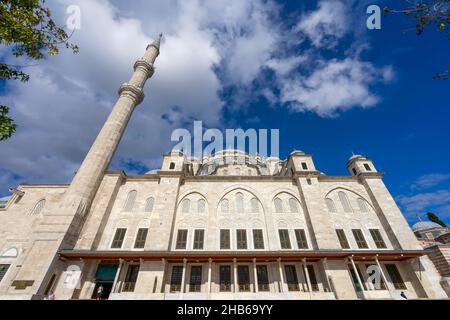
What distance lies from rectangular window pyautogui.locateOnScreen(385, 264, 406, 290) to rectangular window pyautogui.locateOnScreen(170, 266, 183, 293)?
16.1 metres

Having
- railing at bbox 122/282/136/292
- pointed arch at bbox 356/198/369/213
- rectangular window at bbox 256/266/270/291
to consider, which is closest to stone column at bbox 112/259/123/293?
railing at bbox 122/282/136/292

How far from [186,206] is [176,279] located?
19.7 feet

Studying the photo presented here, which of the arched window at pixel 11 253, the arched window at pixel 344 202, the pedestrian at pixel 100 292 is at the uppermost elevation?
the arched window at pixel 344 202

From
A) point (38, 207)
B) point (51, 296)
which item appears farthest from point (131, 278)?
point (38, 207)

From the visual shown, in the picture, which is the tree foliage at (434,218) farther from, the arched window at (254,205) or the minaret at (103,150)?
the minaret at (103,150)

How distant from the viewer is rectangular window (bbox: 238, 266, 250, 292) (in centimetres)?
1534

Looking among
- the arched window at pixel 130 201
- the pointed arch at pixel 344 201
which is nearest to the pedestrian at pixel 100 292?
the arched window at pixel 130 201

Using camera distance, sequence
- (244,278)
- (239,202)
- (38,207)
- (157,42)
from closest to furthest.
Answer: (244,278), (38,207), (239,202), (157,42)

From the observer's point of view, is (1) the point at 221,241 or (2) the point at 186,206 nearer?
(1) the point at 221,241

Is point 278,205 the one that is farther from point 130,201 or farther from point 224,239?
point 130,201

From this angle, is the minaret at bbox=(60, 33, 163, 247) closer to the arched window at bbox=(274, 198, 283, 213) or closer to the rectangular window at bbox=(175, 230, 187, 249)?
the rectangular window at bbox=(175, 230, 187, 249)

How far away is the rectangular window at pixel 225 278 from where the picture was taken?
1527 centimetres

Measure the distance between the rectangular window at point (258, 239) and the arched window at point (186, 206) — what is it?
20.9 ft

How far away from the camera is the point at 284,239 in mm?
17547
